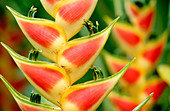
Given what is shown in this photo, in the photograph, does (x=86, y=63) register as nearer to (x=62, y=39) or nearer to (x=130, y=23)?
(x=62, y=39)

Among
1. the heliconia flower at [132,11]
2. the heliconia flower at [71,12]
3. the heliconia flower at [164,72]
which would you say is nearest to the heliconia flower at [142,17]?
the heliconia flower at [132,11]

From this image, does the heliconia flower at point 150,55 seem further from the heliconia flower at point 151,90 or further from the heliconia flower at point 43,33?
the heliconia flower at point 43,33

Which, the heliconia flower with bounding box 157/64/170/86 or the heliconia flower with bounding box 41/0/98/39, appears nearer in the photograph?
the heliconia flower with bounding box 41/0/98/39

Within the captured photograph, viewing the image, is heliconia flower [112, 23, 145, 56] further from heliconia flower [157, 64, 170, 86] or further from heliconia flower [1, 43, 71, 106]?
heliconia flower [1, 43, 71, 106]

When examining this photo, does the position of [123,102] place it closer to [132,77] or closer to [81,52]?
[132,77]

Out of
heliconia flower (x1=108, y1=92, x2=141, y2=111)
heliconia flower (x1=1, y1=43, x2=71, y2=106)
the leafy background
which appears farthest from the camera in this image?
the leafy background

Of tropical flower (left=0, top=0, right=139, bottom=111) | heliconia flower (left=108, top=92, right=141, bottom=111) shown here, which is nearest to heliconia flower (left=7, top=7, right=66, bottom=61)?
tropical flower (left=0, top=0, right=139, bottom=111)

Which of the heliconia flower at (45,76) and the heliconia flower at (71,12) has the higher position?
the heliconia flower at (71,12)
